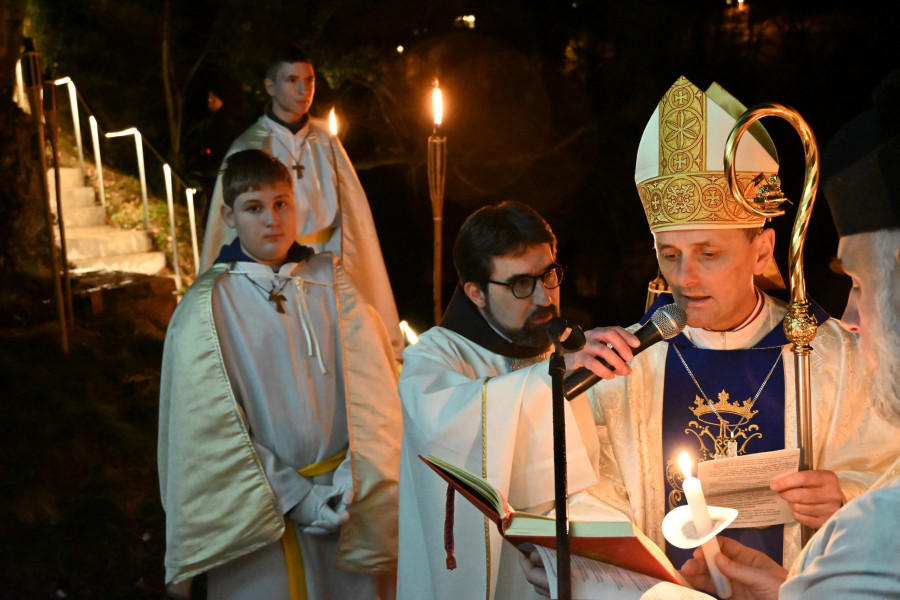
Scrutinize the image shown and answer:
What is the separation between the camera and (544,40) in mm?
10359

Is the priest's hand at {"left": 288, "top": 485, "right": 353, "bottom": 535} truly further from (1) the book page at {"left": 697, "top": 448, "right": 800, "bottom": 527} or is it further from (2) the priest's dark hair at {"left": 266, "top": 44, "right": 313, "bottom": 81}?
(2) the priest's dark hair at {"left": 266, "top": 44, "right": 313, "bottom": 81}

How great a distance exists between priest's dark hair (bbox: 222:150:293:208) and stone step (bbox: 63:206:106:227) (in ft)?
20.2

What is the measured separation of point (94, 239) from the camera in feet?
28.4

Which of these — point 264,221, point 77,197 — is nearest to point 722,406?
point 264,221

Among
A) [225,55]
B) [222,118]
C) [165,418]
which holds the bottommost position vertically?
[165,418]

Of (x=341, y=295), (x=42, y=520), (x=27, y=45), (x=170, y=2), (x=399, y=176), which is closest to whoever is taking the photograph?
(x=341, y=295)

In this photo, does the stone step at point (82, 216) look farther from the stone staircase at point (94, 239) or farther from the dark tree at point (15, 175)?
the dark tree at point (15, 175)

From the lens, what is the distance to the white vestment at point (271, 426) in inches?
126

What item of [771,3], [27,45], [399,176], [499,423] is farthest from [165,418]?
[399,176]

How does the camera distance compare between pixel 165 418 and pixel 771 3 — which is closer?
pixel 165 418

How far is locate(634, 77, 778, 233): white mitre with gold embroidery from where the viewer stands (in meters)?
2.53

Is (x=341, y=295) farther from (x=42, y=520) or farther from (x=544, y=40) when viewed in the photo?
(x=544, y=40)

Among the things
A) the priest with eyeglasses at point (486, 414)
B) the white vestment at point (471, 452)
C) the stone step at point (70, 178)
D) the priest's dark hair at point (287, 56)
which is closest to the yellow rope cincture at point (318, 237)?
the priest's dark hair at point (287, 56)

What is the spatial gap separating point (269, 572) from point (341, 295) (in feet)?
3.87
